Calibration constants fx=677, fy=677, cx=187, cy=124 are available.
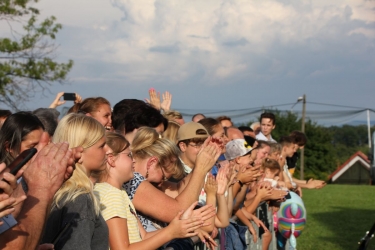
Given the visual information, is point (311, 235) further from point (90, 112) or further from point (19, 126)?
point (19, 126)

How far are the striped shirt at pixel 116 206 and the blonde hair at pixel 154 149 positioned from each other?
894 millimetres

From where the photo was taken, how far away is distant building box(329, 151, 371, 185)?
267 ft

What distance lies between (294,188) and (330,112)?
6127 cm

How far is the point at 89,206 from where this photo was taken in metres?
3.52

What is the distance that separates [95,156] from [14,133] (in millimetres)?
861

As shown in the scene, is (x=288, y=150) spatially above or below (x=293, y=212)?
above

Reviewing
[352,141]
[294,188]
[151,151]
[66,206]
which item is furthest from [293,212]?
[352,141]

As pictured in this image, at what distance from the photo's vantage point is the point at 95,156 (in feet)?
12.8

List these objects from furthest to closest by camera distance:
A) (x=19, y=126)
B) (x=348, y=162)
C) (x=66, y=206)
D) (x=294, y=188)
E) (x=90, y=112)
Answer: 1. (x=348, y=162)
2. (x=294, y=188)
3. (x=90, y=112)
4. (x=19, y=126)
5. (x=66, y=206)

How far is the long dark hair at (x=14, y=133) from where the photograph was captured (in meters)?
4.43

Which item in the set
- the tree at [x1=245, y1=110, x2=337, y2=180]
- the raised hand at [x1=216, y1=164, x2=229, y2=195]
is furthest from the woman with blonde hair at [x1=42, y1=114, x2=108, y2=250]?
the tree at [x1=245, y1=110, x2=337, y2=180]

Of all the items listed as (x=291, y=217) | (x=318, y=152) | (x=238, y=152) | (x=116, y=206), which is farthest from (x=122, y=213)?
(x=318, y=152)

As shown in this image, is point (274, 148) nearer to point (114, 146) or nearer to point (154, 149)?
point (154, 149)

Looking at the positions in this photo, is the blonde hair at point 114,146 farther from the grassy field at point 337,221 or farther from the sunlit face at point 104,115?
the grassy field at point 337,221
